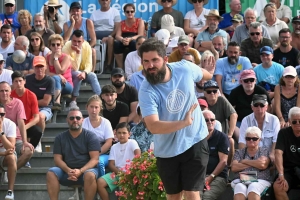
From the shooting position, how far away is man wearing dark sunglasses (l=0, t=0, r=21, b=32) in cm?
1599

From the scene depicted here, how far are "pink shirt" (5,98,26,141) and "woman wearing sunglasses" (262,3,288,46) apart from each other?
5456 mm

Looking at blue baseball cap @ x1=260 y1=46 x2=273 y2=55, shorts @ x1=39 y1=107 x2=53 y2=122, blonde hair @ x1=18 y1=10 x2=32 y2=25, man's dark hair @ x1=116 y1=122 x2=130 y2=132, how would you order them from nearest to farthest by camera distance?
man's dark hair @ x1=116 y1=122 x2=130 y2=132
shorts @ x1=39 y1=107 x2=53 y2=122
blue baseball cap @ x1=260 y1=46 x2=273 y2=55
blonde hair @ x1=18 y1=10 x2=32 y2=25

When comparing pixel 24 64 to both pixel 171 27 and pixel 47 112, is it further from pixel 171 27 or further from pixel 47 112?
pixel 171 27

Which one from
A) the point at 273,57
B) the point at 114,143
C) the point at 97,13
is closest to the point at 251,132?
the point at 114,143

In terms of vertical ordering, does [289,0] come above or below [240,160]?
above

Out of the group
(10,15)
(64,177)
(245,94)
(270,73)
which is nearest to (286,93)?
(245,94)

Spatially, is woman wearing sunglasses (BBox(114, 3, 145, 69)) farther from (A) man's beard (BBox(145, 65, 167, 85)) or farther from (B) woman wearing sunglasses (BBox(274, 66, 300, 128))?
(A) man's beard (BBox(145, 65, 167, 85))

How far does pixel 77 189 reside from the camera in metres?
11.5

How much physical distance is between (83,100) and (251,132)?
4.11m

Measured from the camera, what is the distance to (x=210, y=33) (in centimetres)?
1509

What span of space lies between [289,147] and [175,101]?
387 centimetres

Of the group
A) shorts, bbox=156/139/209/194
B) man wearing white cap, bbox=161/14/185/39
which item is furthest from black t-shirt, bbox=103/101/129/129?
shorts, bbox=156/139/209/194

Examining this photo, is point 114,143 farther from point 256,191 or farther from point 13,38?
point 13,38

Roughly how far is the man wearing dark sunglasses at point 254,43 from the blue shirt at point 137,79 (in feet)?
6.98
